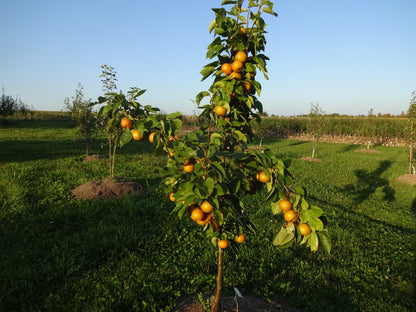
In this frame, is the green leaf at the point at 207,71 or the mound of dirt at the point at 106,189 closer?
the green leaf at the point at 207,71

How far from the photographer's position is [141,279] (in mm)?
3584

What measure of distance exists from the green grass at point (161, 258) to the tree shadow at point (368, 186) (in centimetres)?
113

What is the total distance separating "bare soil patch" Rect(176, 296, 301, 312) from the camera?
2943 millimetres

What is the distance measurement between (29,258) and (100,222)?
4.30 ft

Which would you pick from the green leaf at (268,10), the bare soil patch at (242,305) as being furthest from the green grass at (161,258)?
the green leaf at (268,10)

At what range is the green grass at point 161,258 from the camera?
10.7 feet

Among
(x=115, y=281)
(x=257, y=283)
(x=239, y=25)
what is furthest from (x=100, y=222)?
(x=239, y=25)

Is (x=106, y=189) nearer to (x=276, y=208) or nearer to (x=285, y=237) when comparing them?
(x=276, y=208)

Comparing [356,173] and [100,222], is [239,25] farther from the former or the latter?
[356,173]

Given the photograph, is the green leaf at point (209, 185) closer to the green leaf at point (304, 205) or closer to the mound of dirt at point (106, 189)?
the green leaf at point (304, 205)

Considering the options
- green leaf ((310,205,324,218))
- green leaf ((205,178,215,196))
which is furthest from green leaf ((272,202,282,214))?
green leaf ((205,178,215,196))

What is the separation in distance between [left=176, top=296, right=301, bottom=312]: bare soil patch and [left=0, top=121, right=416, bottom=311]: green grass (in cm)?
14

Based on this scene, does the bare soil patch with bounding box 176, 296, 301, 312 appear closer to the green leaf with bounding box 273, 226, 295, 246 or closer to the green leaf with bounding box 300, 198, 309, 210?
the green leaf with bounding box 273, 226, 295, 246

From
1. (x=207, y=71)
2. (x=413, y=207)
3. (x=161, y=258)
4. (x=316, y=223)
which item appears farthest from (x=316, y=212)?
(x=413, y=207)
